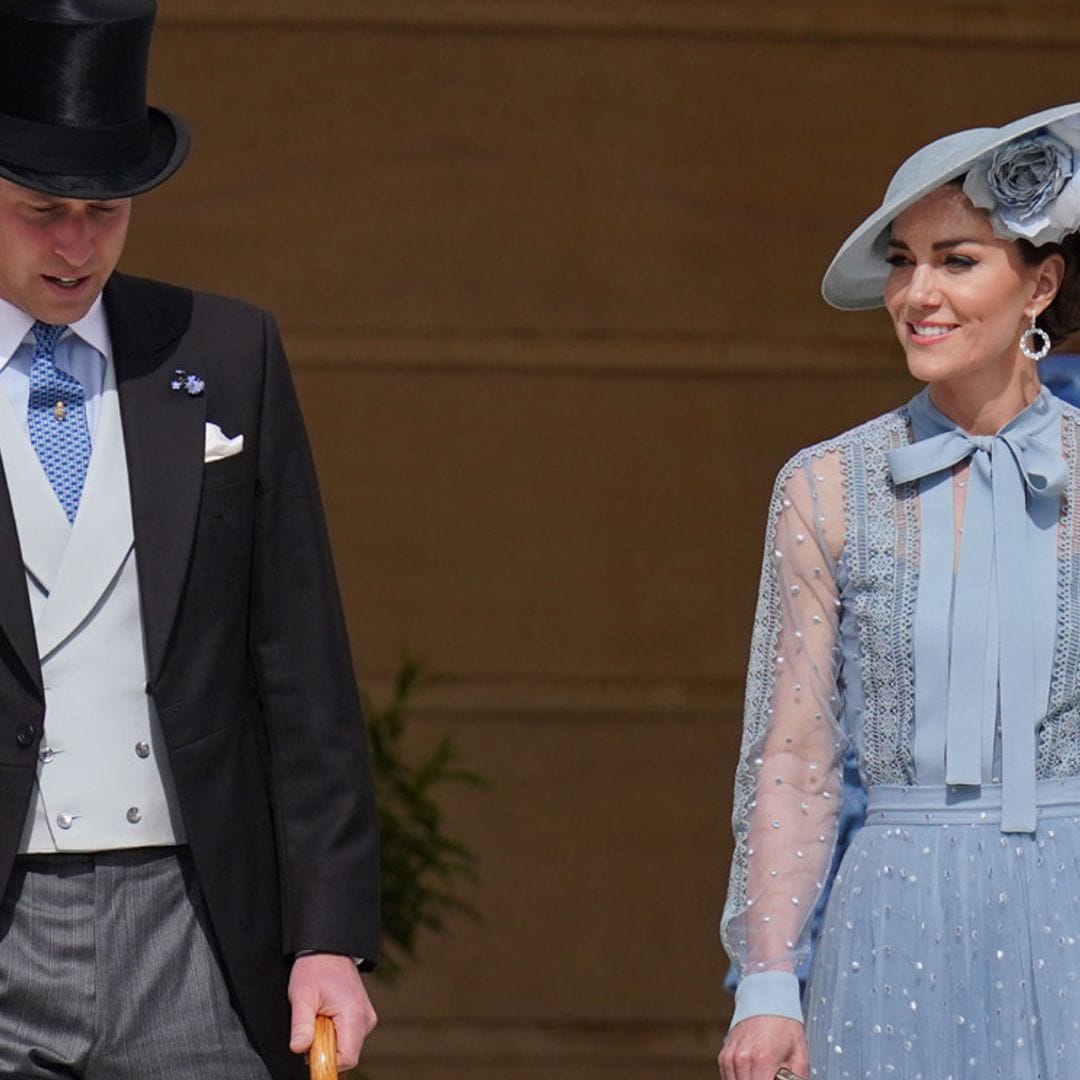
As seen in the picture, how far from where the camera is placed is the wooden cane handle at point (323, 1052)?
3.21m

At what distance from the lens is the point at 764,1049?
11.2 feet

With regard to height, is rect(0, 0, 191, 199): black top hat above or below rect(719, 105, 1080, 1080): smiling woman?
above

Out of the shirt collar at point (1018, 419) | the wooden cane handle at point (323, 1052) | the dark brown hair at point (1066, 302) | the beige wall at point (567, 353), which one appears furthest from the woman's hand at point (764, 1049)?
the beige wall at point (567, 353)

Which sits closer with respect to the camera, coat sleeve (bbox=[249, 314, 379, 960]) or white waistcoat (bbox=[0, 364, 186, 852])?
white waistcoat (bbox=[0, 364, 186, 852])

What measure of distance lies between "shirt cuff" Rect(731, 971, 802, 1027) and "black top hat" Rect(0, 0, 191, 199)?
1.09 metres

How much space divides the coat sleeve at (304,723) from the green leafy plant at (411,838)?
2398 millimetres

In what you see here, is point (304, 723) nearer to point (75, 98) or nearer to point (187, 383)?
point (187, 383)

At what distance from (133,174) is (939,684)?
1.02 meters

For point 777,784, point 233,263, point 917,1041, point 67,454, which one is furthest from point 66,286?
point 233,263

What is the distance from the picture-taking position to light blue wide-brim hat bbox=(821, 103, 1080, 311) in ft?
11.3

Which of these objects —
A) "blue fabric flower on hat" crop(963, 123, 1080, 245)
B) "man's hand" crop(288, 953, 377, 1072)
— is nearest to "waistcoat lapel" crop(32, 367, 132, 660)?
"man's hand" crop(288, 953, 377, 1072)

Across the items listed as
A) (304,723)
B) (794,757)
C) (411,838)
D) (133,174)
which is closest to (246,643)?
(304,723)

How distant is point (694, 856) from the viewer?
6.38 meters

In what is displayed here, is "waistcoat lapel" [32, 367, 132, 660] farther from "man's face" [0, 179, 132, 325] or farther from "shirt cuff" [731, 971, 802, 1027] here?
"shirt cuff" [731, 971, 802, 1027]
